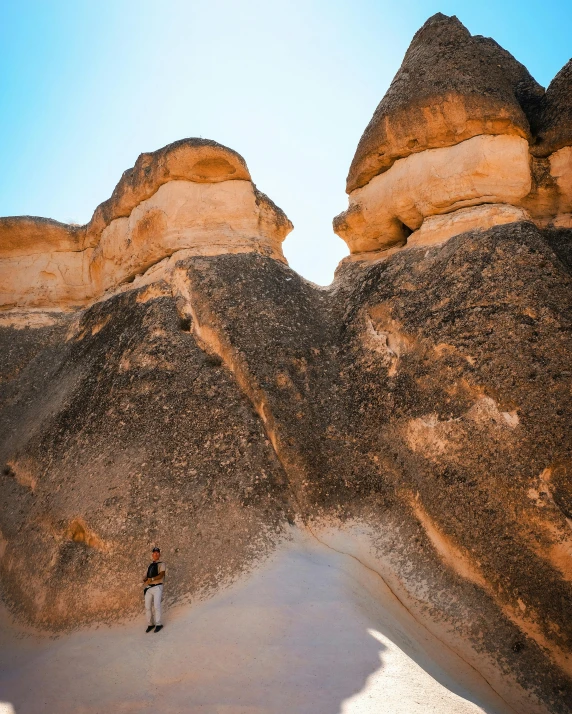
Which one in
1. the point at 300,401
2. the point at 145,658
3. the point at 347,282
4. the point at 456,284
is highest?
the point at 347,282

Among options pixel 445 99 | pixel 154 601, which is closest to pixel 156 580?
pixel 154 601

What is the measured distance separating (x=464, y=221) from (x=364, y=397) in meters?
2.76

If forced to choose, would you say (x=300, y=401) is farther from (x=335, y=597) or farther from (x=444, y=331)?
(x=335, y=597)

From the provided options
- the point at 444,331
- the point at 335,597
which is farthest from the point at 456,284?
the point at 335,597

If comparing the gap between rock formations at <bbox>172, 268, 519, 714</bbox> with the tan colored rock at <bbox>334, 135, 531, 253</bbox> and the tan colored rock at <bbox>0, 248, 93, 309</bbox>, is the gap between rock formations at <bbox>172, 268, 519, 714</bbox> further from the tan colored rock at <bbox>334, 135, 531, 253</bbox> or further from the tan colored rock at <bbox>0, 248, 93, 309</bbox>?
the tan colored rock at <bbox>0, 248, 93, 309</bbox>

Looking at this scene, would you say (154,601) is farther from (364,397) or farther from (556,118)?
(556,118)

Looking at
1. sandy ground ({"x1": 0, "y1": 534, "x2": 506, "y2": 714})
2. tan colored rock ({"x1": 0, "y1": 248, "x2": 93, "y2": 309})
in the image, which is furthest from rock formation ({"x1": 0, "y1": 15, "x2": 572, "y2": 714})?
tan colored rock ({"x1": 0, "y1": 248, "x2": 93, "y2": 309})

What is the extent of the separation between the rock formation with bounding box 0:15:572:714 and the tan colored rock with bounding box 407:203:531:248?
0.04m

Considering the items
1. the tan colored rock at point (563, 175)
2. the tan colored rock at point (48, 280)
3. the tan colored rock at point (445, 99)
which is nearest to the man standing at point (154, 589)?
the tan colored rock at point (445, 99)

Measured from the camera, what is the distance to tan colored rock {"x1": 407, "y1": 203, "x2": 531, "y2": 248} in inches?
309

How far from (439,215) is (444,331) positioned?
2168 millimetres

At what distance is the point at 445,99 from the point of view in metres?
8.45

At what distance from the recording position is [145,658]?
5.18m

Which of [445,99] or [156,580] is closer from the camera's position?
[156,580]
